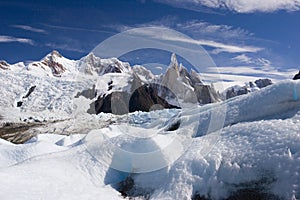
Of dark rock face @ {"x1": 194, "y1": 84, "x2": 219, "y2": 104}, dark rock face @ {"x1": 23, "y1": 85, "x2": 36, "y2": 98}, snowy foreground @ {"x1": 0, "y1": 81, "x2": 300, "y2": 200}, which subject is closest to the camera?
snowy foreground @ {"x1": 0, "y1": 81, "x2": 300, "y2": 200}

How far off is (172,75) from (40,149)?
13361 cm

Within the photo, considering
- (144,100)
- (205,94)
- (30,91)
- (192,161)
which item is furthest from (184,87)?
(192,161)

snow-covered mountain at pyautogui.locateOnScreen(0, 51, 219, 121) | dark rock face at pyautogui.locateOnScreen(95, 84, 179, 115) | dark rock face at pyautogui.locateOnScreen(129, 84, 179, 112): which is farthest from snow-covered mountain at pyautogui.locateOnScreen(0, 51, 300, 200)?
dark rock face at pyautogui.locateOnScreen(95, 84, 179, 115)

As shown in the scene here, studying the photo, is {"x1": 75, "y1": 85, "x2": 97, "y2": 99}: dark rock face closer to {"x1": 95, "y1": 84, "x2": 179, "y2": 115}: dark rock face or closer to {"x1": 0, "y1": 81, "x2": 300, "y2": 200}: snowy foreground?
{"x1": 95, "y1": 84, "x2": 179, "y2": 115}: dark rock face

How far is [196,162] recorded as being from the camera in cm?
1073

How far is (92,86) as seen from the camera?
Result: 134m

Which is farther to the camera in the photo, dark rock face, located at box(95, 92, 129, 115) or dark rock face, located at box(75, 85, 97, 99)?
dark rock face, located at box(75, 85, 97, 99)

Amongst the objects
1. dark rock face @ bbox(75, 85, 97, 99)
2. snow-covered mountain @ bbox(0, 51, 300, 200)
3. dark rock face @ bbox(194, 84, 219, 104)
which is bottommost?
dark rock face @ bbox(194, 84, 219, 104)

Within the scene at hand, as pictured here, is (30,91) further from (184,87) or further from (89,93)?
(184,87)

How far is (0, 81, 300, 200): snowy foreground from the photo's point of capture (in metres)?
9.40

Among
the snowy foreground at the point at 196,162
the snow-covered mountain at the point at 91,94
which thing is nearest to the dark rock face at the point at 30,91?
the snow-covered mountain at the point at 91,94

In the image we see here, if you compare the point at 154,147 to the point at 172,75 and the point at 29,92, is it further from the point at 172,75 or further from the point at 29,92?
the point at 172,75

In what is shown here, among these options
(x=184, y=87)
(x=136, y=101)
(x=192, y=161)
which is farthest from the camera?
(x=184, y=87)

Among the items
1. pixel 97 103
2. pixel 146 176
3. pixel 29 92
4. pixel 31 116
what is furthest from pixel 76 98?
pixel 146 176
